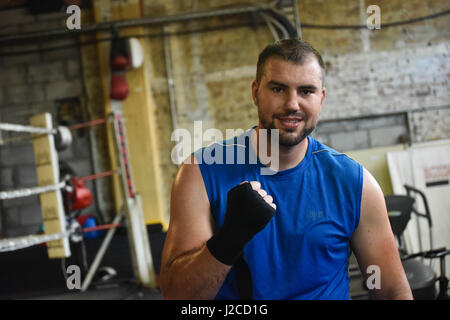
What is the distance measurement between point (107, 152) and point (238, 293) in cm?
415

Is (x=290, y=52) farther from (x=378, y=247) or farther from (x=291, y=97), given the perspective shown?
(x=378, y=247)

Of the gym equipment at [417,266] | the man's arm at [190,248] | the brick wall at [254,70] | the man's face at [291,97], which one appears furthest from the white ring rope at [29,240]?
the brick wall at [254,70]

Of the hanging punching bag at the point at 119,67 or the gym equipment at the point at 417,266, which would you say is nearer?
the gym equipment at the point at 417,266

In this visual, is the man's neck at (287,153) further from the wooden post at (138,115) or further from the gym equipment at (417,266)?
the wooden post at (138,115)

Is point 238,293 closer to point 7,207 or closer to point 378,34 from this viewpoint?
point 378,34

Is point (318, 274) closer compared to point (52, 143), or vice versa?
point (318, 274)

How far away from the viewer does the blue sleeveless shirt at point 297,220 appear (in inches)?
43.6

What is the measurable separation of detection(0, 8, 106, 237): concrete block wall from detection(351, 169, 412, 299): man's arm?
4269 mm

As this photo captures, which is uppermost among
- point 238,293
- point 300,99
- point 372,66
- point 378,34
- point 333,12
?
point 333,12

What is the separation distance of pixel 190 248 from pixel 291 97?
48 centimetres

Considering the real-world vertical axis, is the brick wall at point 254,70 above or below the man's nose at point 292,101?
above

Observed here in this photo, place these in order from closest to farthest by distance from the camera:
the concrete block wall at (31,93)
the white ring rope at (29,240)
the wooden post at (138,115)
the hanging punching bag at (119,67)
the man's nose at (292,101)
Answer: the man's nose at (292,101) < the white ring rope at (29,240) < the hanging punching bag at (119,67) < the wooden post at (138,115) < the concrete block wall at (31,93)
